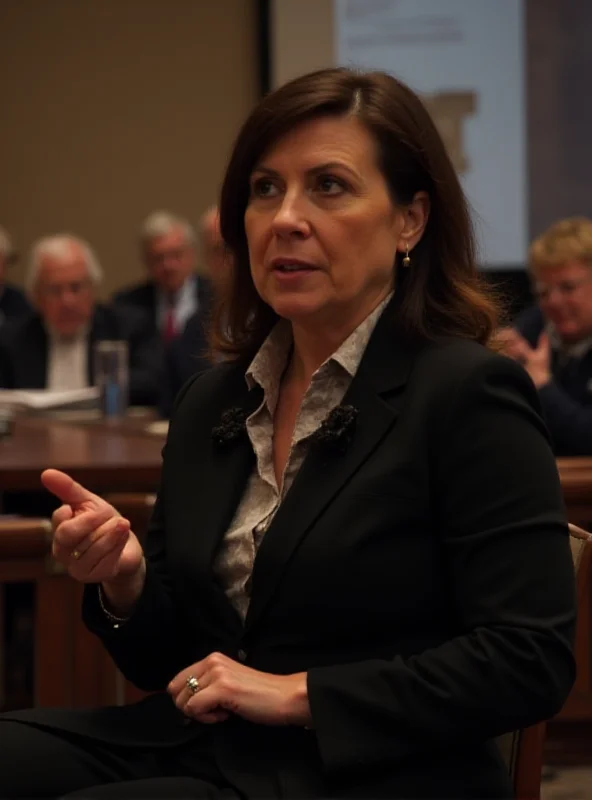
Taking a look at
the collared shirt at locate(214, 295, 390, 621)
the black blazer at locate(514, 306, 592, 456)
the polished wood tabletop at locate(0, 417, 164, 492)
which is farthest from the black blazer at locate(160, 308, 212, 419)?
the collared shirt at locate(214, 295, 390, 621)

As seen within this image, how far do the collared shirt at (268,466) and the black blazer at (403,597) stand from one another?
22mm

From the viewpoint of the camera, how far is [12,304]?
734 centimetres

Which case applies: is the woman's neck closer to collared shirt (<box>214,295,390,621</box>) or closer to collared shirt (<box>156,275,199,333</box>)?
collared shirt (<box>214,295,390,621</box>)

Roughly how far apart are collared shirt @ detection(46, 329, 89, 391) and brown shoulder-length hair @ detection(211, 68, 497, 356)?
Result: 3721 mm

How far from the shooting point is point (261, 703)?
160 centimetres

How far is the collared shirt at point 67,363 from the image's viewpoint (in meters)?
5.56

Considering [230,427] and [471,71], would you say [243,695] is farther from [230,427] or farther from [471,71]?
[471,71]

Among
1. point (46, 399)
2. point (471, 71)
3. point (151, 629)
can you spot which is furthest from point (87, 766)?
point (471, 71)

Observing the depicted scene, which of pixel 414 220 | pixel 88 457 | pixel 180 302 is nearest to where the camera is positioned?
pixel 414 220

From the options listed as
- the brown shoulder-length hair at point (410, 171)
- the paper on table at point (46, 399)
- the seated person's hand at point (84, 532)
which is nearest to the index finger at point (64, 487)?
the seated person's hand at point (84, 532)

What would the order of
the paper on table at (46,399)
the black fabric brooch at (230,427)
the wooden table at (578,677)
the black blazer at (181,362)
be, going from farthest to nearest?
the black blazer at (181,362) → the paper on table at (46,399) → the wooden table at (578,677) → the black fabric brooch at (230,427)

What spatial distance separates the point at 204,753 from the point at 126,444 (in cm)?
199

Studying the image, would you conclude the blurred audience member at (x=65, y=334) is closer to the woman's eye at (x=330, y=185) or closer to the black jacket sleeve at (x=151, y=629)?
the black jacket sleeve at (x=151, y=629)

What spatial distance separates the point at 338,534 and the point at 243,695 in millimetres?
230
